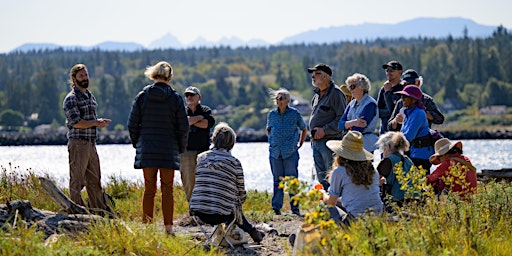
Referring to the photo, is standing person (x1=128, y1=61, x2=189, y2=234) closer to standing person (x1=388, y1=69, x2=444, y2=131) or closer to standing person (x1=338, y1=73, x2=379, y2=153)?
standing person (x1=338, y1=73, x2=379, y2=153)

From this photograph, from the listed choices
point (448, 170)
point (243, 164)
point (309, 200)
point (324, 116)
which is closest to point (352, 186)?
point (309, 200)

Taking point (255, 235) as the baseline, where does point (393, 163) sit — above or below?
above

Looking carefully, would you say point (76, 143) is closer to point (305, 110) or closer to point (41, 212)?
point (41, 212)

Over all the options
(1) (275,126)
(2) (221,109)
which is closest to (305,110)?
(2) (221,109)

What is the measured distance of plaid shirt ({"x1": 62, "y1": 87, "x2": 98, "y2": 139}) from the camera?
32.5ft

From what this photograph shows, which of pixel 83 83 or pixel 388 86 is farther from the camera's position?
pixel 388 86

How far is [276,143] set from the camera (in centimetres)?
1176

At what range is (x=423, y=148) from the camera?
10094mm

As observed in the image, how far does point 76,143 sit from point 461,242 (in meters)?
4.94

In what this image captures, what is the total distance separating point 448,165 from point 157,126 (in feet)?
9.88

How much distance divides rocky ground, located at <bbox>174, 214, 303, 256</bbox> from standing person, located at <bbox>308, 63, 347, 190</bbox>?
31.6 inches

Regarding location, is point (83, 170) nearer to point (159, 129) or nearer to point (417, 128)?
point (159, 129)

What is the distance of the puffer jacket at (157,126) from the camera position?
8750 mm

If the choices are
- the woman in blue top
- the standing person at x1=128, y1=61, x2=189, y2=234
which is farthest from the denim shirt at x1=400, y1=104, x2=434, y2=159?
the standing person at x1=128, y1=61, x2=189, y2=234
